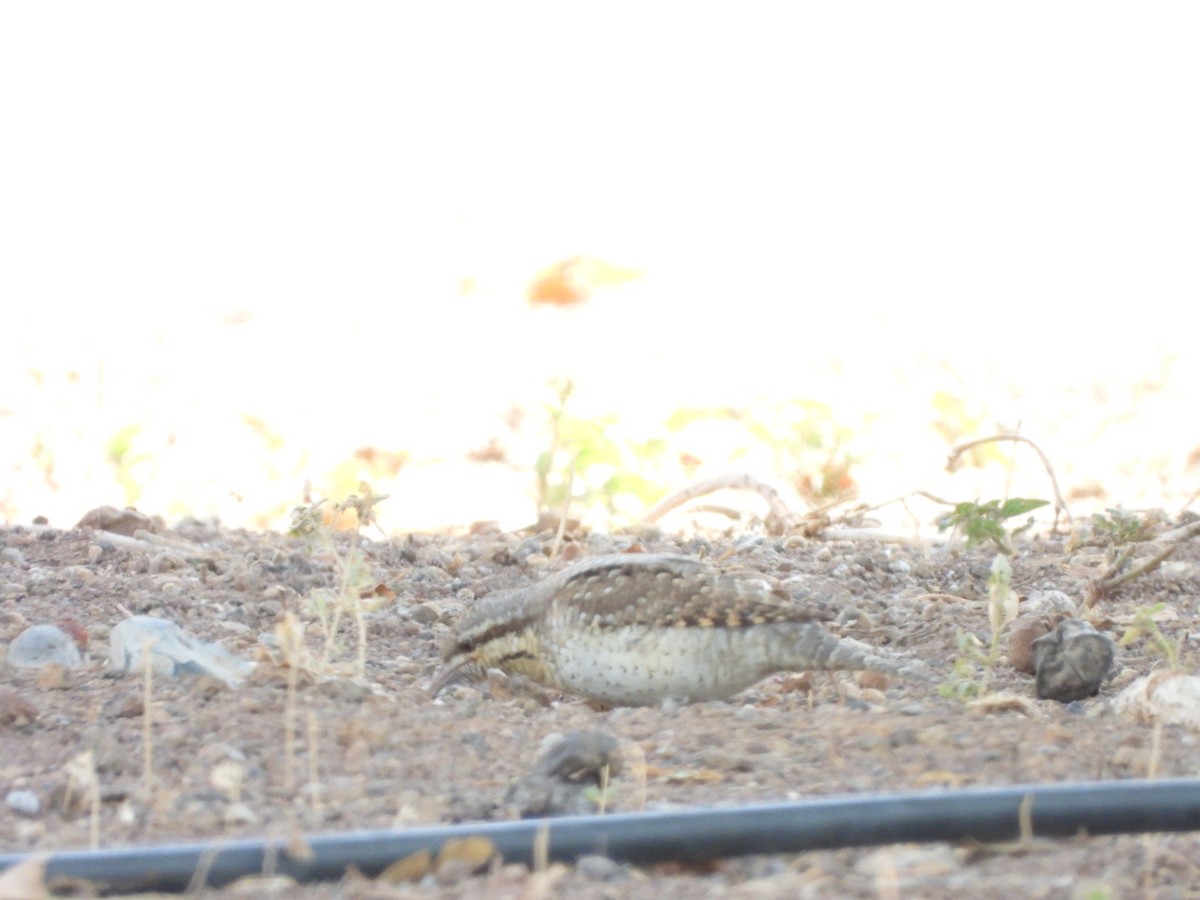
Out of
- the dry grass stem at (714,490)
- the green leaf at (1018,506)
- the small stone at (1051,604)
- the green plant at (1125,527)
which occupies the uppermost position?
the dry grass stem at (714,490)

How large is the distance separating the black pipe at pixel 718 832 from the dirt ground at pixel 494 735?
0.13ft

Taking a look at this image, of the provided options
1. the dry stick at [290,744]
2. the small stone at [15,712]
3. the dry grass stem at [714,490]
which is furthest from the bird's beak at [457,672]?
the dry grass stem at [714,490]

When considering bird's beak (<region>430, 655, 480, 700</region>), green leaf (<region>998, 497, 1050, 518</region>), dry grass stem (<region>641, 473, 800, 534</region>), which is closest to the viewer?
bird's beak (<region>430, 655, 480, 700</region>)

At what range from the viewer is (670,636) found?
3.79 metres

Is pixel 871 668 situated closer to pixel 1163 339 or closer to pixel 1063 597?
pixel 1063 597

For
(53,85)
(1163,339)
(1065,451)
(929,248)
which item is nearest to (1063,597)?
(1065,451)

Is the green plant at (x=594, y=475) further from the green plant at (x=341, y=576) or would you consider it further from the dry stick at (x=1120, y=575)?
the dry stick at (x=1120, y=575)

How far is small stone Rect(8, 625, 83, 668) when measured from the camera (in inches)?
152

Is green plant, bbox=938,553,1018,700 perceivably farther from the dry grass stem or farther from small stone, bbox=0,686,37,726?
the dry grass stem

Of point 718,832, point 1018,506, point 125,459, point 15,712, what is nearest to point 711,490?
point 1018,506

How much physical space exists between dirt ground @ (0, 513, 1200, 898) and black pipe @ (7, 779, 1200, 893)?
4cm

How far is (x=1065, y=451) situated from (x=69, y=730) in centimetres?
→ 586

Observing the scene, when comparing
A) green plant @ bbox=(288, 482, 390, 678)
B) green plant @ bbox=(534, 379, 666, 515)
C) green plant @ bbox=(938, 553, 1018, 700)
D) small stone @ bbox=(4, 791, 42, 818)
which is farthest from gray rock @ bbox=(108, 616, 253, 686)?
green plant @ bbox=(534, 379, 666, 515)

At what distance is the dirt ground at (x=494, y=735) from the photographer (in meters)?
2.45
